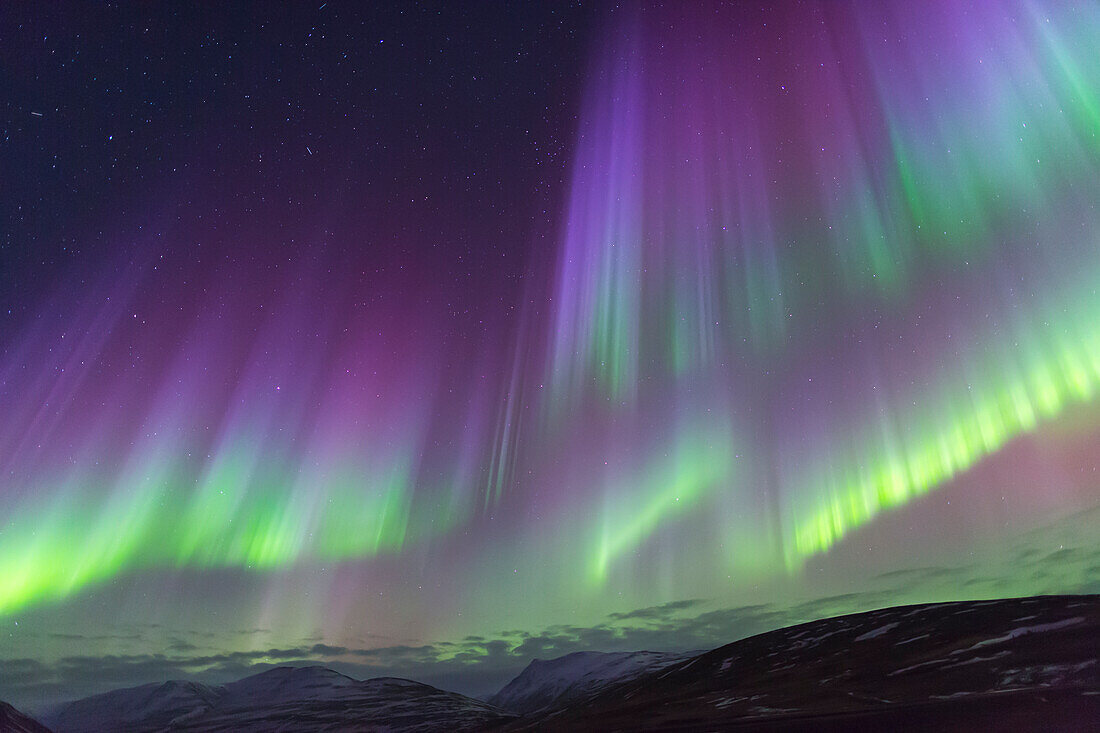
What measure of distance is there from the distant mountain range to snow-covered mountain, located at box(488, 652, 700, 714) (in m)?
0.60

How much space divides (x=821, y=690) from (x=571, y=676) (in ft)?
182

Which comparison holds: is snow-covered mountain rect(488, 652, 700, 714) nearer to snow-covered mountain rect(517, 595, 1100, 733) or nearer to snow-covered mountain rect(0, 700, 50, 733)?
snow-covered mountain rect(517, 595, 1100, 733)

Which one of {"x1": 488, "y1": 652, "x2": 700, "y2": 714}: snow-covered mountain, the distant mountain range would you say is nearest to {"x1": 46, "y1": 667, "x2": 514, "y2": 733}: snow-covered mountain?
the distant mountain range

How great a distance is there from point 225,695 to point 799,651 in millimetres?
70314

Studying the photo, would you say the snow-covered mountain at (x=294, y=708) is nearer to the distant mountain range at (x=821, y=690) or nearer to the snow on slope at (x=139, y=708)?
the snow on slope at (x=139, y=708)

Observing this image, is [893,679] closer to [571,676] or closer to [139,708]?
[571,676]

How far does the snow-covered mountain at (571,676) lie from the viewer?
73625 millimetres

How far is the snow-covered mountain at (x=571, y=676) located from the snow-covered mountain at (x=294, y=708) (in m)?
5.71

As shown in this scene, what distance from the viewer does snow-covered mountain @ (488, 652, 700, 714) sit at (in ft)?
242

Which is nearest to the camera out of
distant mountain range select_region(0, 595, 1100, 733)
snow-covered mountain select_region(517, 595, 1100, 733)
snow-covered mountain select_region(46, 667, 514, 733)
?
snow-covered mountain select_region(517, 595, 1100, 733)

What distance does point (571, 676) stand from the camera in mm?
90312

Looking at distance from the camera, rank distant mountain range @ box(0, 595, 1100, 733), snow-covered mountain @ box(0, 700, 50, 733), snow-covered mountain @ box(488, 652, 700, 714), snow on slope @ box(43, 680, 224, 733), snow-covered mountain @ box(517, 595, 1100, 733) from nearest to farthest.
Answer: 1. snow-covered mountain @ box(517, 595, 1100, 733)
2. distant mountain range @ box(0, 595, 1100, 733)
3. snow on slope @ box(43, 680, 224, 733)
4. snow-covered mountain @ box(0, 700, 50, 733)
5. snow-covered mountain @ box(488, 652, 700, 714)

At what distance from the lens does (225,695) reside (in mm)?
91000

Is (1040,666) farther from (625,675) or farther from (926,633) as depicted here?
(625,675)
